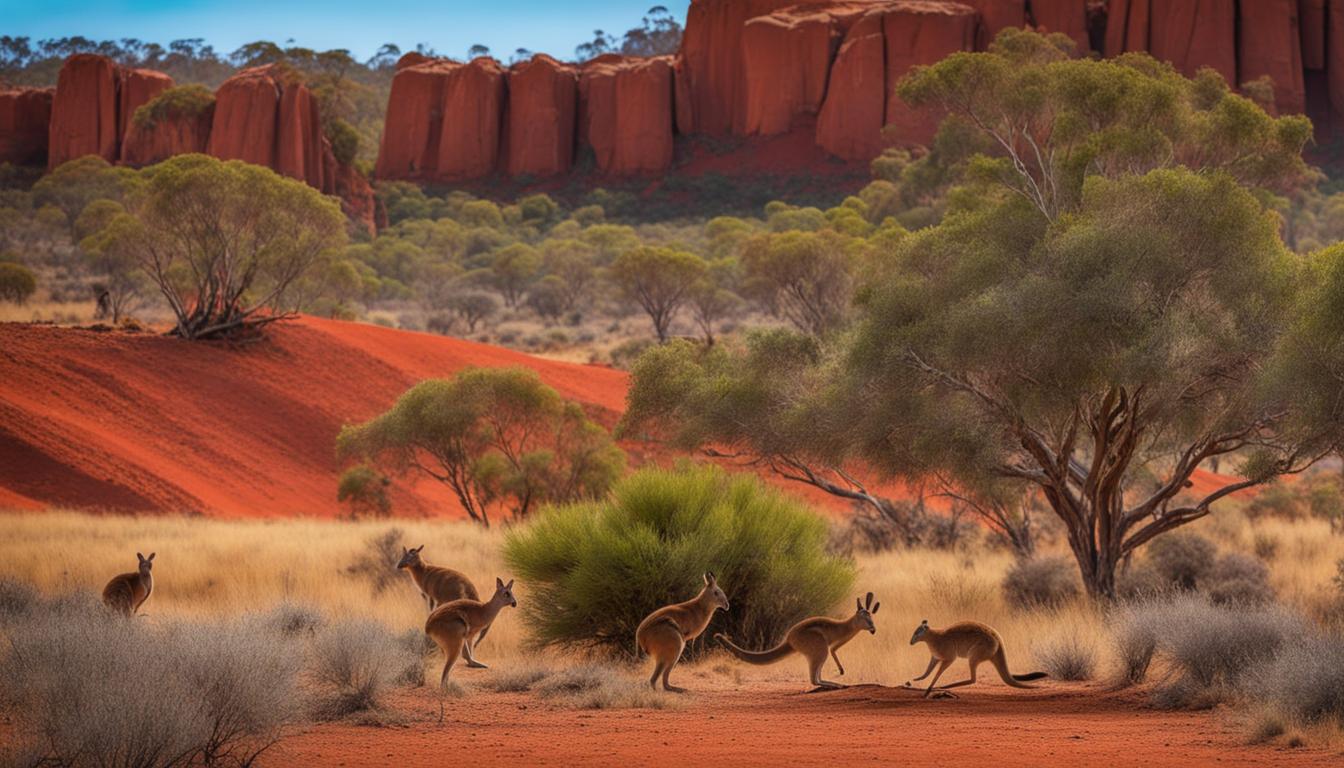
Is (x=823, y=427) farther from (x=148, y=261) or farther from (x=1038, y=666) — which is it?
(x=148, y=261)

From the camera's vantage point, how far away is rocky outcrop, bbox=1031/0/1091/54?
3337 inches

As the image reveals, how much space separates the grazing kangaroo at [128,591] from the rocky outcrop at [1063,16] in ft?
269

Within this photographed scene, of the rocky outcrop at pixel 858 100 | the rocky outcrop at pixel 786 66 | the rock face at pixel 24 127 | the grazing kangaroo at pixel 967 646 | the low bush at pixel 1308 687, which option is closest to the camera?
the low bush at pixel 1308 687

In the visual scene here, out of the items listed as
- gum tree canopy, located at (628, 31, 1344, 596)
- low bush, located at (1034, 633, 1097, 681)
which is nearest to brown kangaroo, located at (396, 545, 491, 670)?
low bush, located at (1034, 633, 1097, 681)

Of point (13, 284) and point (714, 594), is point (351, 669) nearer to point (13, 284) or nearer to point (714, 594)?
point (714, 594)

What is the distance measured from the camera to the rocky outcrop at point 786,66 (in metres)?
92.5

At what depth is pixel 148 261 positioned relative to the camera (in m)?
36.1

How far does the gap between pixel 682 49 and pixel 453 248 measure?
31733mm

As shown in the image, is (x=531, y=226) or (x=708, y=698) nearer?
(x=708, y=698)

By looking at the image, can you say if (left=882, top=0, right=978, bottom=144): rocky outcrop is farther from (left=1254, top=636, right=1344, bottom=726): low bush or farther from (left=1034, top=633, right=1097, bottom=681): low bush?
(left=1254, top=636, right=1344, bottom=726): low bush

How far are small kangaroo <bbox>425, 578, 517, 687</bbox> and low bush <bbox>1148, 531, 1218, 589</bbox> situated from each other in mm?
10513

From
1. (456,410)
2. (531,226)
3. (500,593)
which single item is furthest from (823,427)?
(531,226)

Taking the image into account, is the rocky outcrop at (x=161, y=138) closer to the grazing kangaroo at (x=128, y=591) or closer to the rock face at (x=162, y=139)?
the rock face at (x=162, y=139)

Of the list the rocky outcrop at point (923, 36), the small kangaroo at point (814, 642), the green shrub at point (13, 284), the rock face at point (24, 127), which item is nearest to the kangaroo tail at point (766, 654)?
the small kangaroo at point (814, 642)
